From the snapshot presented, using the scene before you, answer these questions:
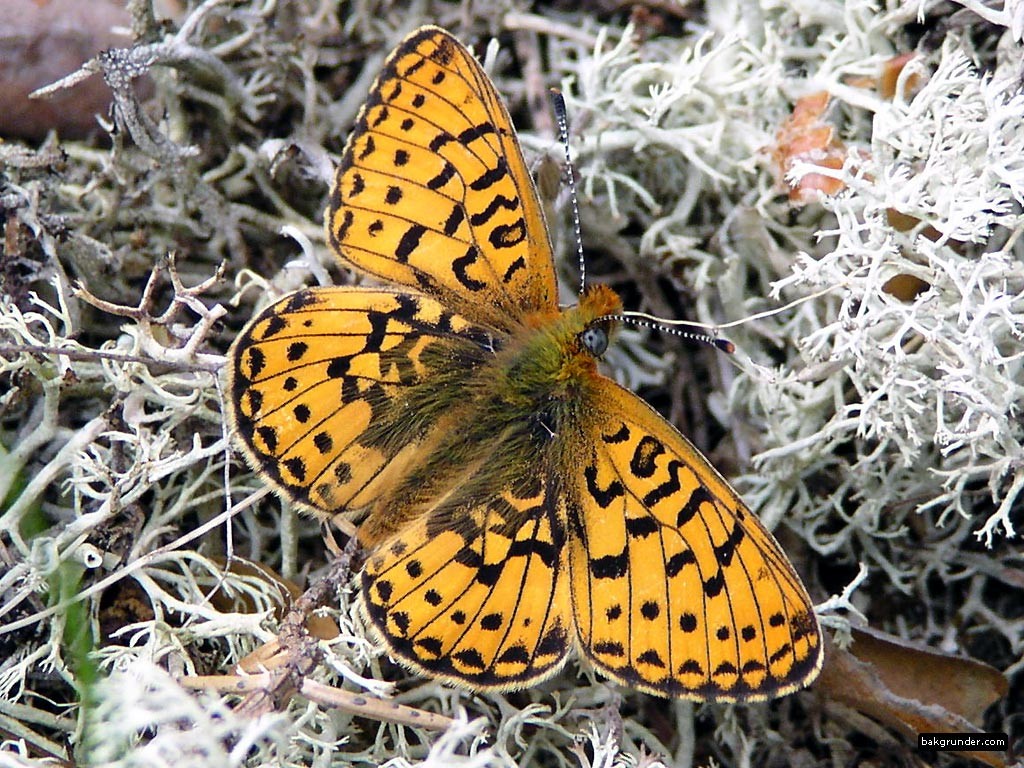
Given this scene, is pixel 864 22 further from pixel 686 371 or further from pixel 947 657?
pixel 947 657

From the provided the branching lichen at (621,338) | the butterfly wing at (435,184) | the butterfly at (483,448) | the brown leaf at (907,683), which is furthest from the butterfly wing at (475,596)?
the brown leaf at (907,683)

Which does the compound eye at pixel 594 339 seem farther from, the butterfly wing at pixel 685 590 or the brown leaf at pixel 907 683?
the brown leaf at pixel 907 683

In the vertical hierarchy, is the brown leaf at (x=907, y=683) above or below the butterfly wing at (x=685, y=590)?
below

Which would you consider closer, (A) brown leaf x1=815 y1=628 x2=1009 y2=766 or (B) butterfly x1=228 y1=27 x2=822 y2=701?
(B) butterfly x1=228 y1=27 x2=822 y2=701

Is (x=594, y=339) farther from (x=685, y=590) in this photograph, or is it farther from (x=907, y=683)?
(x=907, y=683)

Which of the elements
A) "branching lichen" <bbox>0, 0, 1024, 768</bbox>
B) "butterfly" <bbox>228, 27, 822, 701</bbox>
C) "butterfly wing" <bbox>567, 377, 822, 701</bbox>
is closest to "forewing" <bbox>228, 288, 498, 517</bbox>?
"butterfly" <bbox>228, 27, 822, 701</bbox>

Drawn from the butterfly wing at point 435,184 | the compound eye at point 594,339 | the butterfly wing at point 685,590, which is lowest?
the butterfly wing at point 685,590

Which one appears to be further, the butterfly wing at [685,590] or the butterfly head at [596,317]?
the butterfly head at [596,317]

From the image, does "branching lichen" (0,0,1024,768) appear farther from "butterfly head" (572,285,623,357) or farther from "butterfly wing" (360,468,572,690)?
"butterfly head" (572,285,623,357)

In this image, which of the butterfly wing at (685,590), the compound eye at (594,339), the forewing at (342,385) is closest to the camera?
the butterfly wing at (685,590)

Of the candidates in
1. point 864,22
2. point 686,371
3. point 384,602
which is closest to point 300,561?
point 384,602
